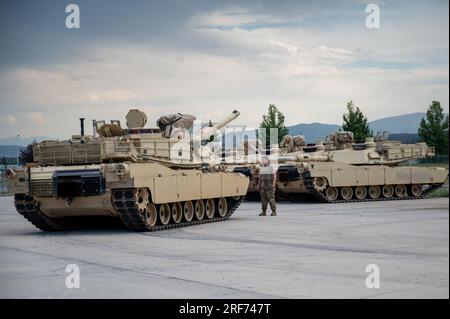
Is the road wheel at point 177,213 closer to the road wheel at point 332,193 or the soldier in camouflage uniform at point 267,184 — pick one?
the soldier in camouflage uniform at point 267,184

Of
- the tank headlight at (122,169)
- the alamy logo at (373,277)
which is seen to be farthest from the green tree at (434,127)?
the alamy logo at (373,277)

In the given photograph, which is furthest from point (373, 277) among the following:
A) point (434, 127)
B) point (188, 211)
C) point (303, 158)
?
point (434, 127)

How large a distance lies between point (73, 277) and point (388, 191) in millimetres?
25601

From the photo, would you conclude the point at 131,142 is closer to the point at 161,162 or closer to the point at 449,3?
the point at 161,162

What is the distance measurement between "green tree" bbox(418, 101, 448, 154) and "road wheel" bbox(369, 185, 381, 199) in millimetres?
22799

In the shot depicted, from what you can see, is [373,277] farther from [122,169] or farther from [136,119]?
[136,119]

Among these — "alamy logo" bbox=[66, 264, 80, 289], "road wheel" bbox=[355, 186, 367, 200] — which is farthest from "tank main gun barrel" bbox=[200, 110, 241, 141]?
"alamy logo" bbox=[66, 264, 80, 289]

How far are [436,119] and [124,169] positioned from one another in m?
44.5

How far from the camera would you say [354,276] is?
1209cm

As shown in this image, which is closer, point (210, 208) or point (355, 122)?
point (210, 208)

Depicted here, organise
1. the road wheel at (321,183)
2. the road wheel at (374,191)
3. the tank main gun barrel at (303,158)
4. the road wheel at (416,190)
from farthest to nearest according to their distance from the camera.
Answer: the road wheel at (416,190)
the road wheel at (374,191)
the road wheel at (321,183)
the tank main gun barrel at (303,158)

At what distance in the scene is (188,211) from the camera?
23.6 m

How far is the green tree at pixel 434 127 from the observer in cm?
5875
